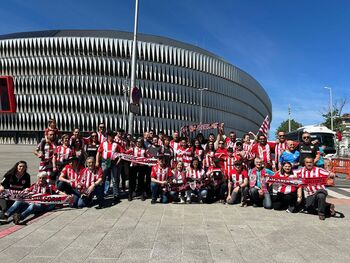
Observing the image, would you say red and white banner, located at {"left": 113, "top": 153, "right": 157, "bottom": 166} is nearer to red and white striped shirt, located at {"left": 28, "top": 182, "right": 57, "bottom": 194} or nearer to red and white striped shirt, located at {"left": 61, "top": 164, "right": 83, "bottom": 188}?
red and white striped shirt, located at {"left": 61, "top": 164, "right": 83, "bottom": 188}

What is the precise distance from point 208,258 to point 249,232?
5.51 ft

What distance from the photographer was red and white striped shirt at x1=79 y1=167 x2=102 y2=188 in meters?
8.15

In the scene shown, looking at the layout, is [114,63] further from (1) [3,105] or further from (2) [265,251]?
(2) [265,251]

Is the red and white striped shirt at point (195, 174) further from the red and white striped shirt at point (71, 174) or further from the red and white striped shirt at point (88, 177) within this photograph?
the red and white striped shirt at point (71, 174)

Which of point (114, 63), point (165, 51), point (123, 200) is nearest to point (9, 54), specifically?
point (114, 63)

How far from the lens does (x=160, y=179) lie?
890 centimetres

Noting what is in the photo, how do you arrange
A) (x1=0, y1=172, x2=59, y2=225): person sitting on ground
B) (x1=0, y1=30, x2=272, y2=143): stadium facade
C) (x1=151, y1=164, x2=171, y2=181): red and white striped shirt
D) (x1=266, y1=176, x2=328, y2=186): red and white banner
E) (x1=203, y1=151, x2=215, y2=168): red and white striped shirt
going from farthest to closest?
1. (x1=0, y1=30, x2=272, y2=143): stadium facade
2. (x1=203, y1=151, x2=215, y2=168): red and white striped shirt
3. (x1=151, y1=164, x2=171, y2=181): red and white striped shirt
4. (x1=266, y1=176, x2=328, y2=186): red and white banner
5. (x1=0, y1=172, x2=59, y2=225): person sitting on ground

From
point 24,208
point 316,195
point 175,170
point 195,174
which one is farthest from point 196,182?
point 24,208

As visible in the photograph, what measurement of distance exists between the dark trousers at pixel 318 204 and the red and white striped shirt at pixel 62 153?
20.6 ft

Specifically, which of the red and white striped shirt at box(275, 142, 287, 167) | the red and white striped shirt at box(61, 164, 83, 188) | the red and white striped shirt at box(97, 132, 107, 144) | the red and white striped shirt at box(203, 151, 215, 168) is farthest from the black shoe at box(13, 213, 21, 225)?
the red and white striped shirt at box(275, 142, 287, 167)

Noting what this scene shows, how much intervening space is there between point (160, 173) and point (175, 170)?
1.54 ft

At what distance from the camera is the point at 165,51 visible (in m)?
61.9

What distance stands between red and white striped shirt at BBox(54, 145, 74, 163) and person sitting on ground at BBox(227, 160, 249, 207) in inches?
177

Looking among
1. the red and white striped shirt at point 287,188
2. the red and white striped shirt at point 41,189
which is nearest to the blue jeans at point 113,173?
the red and white striped shirt at point 41,189
